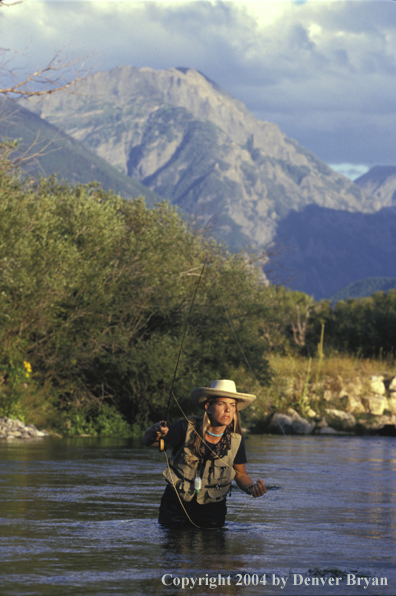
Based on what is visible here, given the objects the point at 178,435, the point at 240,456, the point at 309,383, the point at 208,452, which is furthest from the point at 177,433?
the point at 309,383

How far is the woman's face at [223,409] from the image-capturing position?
7332 millimetres

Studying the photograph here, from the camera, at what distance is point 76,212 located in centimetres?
2430

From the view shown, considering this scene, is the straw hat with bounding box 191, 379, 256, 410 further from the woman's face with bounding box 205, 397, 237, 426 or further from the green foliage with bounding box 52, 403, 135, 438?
the green foliage with bounding box 52, 403, 135, 438

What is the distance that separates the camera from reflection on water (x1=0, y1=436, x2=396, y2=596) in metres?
5.67

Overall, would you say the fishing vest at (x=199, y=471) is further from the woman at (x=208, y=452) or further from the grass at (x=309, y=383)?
the grass at (x=309, y=383)

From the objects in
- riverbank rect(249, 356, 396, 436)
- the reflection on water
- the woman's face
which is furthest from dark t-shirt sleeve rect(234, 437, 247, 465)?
riverbank rect(249, 356, 396, 436)

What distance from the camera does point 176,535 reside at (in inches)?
295

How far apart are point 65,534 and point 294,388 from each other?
24246 millimetres

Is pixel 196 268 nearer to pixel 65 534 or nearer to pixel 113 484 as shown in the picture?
pixel 113 484

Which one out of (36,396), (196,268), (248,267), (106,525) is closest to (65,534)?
(106,525)

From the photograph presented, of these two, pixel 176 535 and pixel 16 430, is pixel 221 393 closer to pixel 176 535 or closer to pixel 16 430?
pixel 176 535

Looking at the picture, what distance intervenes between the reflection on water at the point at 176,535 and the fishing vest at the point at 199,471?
0.41 metres

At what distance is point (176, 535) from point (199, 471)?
0.58m

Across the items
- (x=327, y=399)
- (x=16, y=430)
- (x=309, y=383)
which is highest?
(x=309, y=383)
